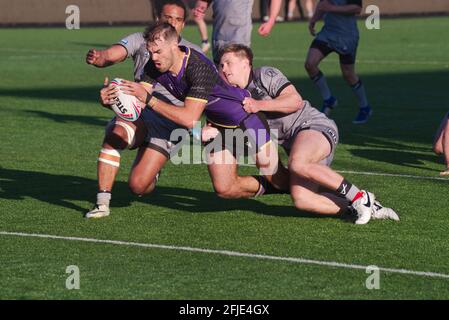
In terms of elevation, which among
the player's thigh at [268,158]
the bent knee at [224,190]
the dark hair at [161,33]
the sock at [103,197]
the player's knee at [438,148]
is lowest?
the sock at [103,197]

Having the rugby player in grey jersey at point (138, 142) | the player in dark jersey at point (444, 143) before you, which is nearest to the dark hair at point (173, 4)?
the rugby player in grey jersey at point (138, 142)

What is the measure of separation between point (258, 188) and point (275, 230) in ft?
2.80

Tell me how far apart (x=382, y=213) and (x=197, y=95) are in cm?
178

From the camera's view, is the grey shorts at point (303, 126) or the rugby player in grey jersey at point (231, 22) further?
the rugby player in grey jersey at point (231, 22)

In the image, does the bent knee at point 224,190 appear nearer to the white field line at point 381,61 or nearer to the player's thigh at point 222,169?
the player's thigh at point 222,169

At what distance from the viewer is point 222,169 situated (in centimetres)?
967

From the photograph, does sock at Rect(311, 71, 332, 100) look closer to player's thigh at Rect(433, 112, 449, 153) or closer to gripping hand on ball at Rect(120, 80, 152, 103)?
player's thigh at Rect(433, 112, 449, 153)

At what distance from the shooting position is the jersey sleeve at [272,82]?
9.25 meters

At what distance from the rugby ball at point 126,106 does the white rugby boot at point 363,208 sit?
6.15 feet

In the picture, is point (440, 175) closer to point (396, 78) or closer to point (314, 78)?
point (314, 78)

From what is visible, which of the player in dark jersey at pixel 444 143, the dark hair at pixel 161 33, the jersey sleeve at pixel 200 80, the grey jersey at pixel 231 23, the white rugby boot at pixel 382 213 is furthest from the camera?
the grey jersey at pixel 231 23

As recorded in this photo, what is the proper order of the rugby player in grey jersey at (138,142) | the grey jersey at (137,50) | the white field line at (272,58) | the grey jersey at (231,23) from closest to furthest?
the rugby player in grey jersey at (138,142), the grey jersey at (137,50), the grey jersey at (231,23), the white field line at (272,58)

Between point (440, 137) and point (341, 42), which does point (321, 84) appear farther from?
point (440, 137)

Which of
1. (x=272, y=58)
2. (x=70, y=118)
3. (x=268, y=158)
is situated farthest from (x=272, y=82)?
(x=272, y=58)
